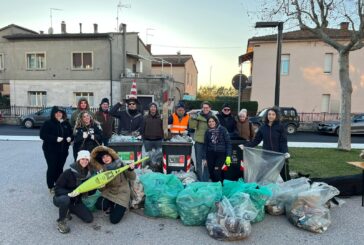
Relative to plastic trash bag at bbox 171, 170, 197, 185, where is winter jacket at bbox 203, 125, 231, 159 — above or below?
above

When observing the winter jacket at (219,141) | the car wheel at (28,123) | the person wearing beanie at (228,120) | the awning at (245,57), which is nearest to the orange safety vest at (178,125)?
the person wearing beanie at (228,120)

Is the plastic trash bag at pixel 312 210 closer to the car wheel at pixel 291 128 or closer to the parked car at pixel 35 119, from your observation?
the car wheel at pixel 291 128

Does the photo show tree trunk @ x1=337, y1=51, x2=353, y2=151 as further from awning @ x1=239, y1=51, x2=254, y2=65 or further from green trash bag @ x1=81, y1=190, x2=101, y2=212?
awning @ x1=239, y1=51, x2=254, y2=65

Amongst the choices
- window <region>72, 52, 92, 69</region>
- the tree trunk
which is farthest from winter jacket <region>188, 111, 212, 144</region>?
window <region>72, 52, 92, 69</region>

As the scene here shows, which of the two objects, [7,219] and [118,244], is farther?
[7,219]

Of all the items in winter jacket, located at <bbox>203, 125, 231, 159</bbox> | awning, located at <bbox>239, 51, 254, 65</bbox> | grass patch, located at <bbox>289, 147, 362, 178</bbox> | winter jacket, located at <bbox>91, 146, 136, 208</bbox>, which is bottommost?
grass patch, located at <bbox>289, 147, 362, 178</bbox>

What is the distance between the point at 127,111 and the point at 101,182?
2.80 metres

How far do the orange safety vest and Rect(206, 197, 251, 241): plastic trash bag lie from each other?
2639 millimetres

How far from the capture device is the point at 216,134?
5.34 metres

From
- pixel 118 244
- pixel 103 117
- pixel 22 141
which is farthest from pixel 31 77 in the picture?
pixel 118 244

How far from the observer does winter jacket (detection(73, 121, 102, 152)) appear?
209 inches

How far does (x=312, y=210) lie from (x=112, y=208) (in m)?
2.98

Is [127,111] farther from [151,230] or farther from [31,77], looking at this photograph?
[31,77]

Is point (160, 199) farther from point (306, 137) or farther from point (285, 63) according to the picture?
point (285, 63)
